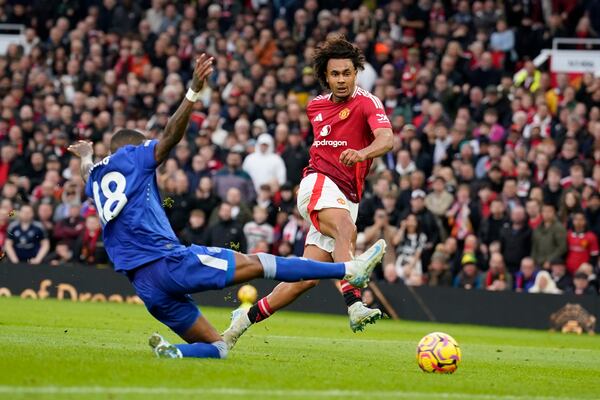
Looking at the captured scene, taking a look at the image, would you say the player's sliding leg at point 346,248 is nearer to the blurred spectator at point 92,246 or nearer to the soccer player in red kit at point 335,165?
the soccer player in red kit at point 335,165

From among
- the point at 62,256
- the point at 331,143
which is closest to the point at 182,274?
the point at 331,143

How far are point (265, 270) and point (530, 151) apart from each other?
14147mm

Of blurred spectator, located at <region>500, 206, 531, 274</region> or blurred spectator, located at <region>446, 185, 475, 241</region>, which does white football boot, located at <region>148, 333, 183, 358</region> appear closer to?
blurred spectator, located at <region>500, 206, 531, 274</region>

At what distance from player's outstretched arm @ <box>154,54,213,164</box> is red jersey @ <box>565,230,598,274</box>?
43.4 feet

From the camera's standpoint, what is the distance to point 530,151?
77.5 feet

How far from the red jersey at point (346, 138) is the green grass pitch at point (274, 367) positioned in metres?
1.83

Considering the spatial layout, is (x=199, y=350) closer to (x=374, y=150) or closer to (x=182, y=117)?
(x=182, y=117)

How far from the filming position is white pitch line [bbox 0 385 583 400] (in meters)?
8.11

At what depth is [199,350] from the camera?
1071 cm

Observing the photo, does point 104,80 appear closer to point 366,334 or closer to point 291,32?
point 291,32

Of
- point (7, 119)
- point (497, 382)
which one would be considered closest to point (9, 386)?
point (497, 382)

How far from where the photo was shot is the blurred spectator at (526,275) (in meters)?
22.3

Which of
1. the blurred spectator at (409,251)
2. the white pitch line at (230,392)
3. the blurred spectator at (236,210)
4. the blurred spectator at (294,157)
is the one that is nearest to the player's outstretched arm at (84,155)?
the white pitch line at (230,392)

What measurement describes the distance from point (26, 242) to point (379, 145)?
14.0 m
